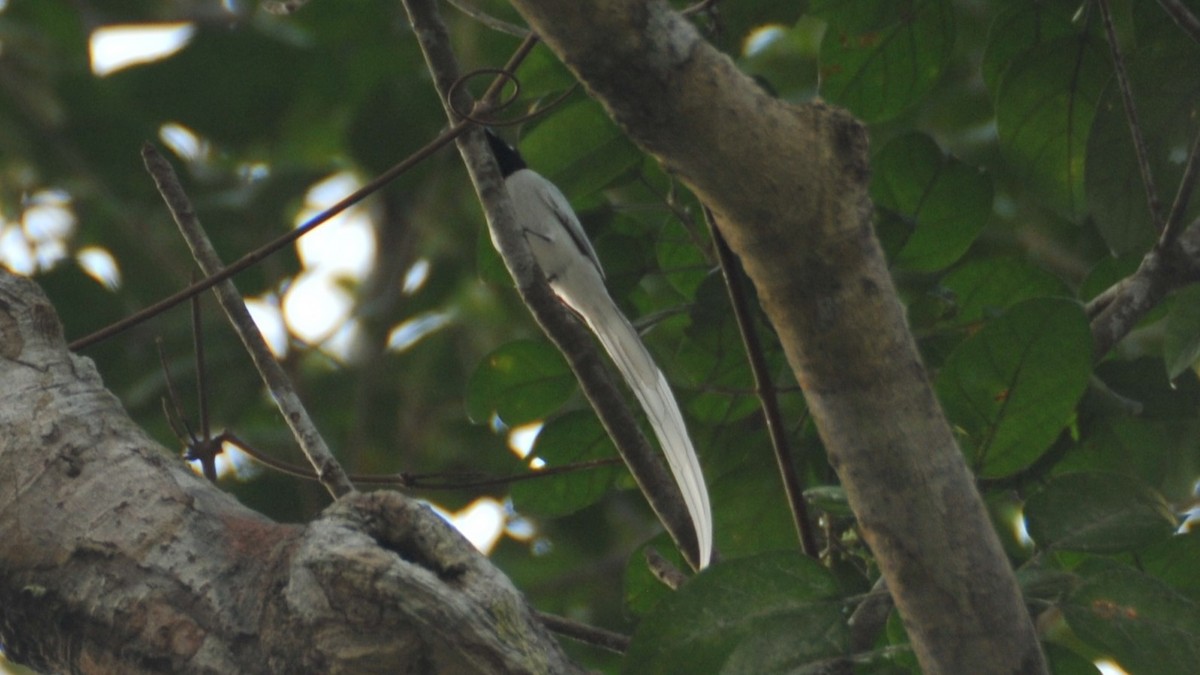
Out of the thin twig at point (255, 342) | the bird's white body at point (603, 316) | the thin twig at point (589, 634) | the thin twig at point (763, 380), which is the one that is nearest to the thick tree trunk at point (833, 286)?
the thin twig at point (763, 380)

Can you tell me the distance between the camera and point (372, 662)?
1467mm

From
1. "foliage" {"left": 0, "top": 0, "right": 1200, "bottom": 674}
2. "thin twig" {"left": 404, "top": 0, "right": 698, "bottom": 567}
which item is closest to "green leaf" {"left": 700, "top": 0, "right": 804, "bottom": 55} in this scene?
"foliage" {"left": 0, "top": 0, "right": 1200, "bottom": 674}

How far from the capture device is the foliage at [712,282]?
1761mm

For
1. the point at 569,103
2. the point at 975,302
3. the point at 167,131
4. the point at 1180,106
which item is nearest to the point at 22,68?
the point at 167,131

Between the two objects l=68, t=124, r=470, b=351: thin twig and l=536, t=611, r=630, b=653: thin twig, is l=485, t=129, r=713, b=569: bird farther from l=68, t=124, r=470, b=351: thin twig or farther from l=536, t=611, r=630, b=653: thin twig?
l=68, t=124, r=470, b=351: thin twig

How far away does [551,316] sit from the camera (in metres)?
2.28

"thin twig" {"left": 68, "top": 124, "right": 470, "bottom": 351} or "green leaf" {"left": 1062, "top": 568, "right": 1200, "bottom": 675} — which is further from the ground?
"thin twig" {"left": 68, "top": 124, "right": 470, "bottom": 351}

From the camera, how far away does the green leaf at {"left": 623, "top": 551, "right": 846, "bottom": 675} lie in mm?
1678

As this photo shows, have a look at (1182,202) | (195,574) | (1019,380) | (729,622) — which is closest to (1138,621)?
(1019,380)

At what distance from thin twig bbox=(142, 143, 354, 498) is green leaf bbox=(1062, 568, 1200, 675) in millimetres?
1123

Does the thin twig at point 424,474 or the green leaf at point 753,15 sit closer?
the thin twig at point 424,474

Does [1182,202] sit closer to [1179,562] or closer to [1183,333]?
[1183,333]

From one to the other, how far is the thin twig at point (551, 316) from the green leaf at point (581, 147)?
13 cm

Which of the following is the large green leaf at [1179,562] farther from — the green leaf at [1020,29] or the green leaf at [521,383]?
the green leaf at [521,383]
